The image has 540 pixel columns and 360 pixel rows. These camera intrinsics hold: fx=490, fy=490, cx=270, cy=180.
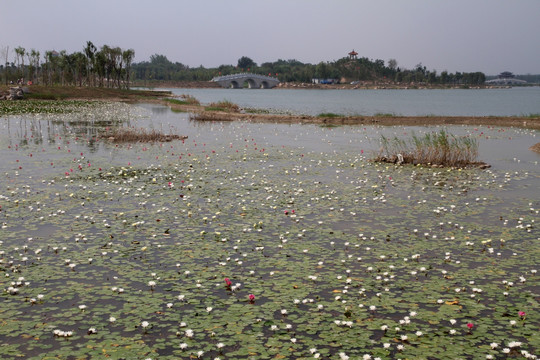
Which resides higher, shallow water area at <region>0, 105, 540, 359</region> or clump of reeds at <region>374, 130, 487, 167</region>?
clump of reeds at <region>374, 130, 487, 167</region>

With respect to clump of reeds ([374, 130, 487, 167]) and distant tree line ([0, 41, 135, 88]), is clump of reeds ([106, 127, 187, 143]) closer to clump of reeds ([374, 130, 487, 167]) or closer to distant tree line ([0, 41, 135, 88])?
clump of reeds ([374, 130, 487, 167])

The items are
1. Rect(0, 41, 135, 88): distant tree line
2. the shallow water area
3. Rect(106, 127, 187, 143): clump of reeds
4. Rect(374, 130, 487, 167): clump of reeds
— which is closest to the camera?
the shallow water area

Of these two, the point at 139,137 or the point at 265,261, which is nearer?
the point at 265,261

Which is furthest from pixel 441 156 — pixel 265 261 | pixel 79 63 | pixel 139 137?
pixel 79 63

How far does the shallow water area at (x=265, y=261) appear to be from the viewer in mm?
8734

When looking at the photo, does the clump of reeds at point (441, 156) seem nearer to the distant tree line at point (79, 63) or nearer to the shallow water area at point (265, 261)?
the shallow water area at point (265, 261)

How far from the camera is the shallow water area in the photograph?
8734 mm

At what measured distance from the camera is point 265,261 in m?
12.5

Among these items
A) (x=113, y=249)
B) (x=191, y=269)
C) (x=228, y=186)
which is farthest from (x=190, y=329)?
(x=228, y=186)

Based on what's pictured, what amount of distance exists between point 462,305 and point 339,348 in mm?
3290

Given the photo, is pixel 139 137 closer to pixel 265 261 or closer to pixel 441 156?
pixel 441 156

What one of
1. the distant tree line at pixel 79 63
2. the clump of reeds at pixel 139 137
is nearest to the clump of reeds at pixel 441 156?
the clump of reeds at pixel 139 137

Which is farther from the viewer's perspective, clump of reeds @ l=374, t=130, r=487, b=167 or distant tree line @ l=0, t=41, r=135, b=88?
distant tree line @ l=0, t=41, r=135, b=88

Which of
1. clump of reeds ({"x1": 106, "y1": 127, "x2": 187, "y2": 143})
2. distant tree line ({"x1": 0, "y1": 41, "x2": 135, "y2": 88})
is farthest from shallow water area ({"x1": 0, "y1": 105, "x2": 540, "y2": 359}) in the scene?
distant tree line ({"x1": 0, "y1": 41, "x2": 135, "y2": 88})
